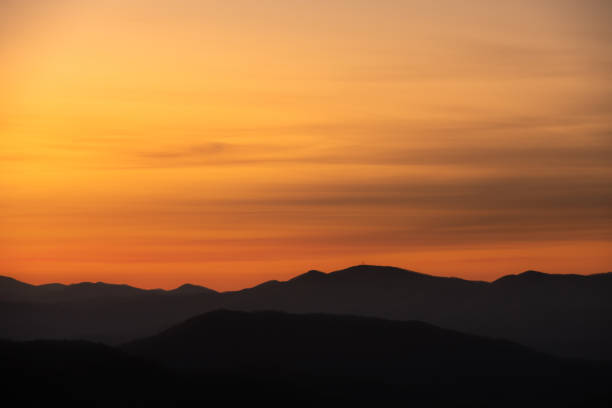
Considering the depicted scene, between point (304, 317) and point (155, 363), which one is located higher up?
point (304, 317)

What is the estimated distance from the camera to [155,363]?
112 meters

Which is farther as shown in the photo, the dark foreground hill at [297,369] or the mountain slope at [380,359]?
the mountain slope at [380,359]

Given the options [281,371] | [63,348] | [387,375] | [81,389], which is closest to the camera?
[81,389]

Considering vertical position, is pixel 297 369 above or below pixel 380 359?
below

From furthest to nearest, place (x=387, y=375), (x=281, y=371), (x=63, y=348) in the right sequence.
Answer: (x=387, y=375) → (x=281, y=371) → (x=63, y=348)

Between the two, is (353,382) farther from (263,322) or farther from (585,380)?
(585,380)

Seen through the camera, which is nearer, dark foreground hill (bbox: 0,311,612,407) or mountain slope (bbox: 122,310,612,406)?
dark foreground hill (bbox: 0,311,612,407)

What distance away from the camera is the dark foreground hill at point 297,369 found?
327ft

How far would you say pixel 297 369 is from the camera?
436 feet

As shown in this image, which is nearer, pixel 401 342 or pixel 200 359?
pixel 200 359

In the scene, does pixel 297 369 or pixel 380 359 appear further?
pixel 380 359

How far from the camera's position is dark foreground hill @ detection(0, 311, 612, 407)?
99.6m

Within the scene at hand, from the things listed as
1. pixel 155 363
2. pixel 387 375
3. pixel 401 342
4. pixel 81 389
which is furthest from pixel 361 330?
pixel 81 389

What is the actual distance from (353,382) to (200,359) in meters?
24.5
